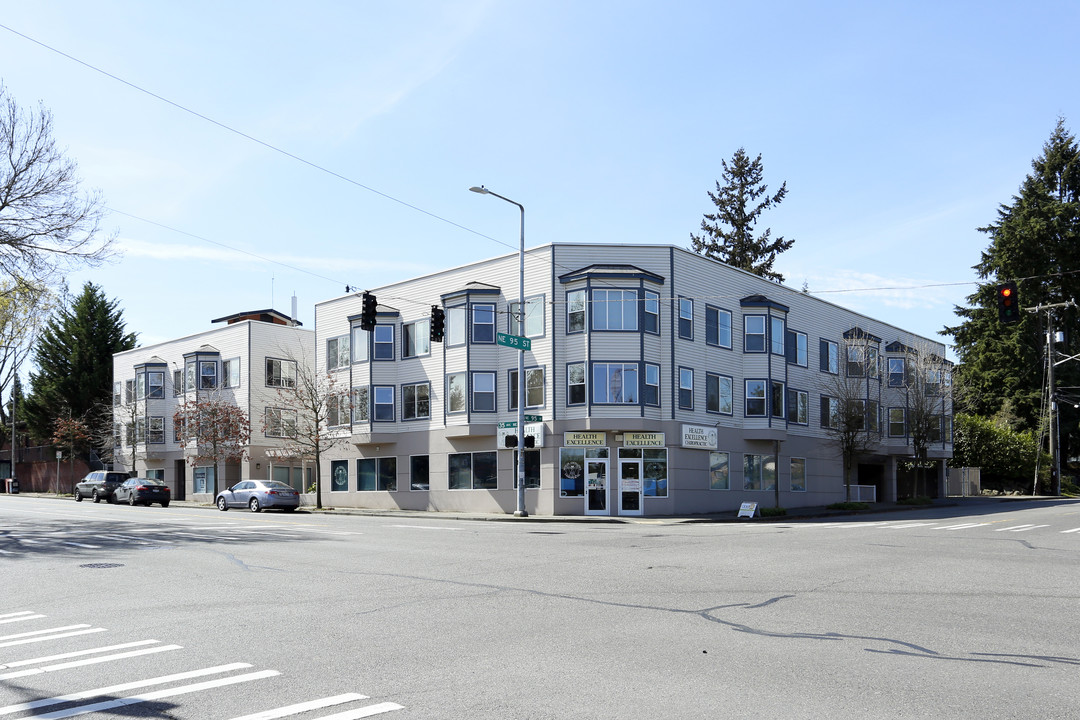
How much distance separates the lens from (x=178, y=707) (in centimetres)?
666

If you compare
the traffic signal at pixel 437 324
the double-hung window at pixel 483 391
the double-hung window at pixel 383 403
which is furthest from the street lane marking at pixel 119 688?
the double-hung window at pixel 383 403

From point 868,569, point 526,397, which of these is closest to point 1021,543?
point 868,569

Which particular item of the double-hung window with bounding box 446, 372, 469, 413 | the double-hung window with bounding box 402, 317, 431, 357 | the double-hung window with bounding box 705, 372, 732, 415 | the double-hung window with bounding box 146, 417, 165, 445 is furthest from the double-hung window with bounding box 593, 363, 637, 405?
the double-hung window with bounding box 146, 417, 165, 445

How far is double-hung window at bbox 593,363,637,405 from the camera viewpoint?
123 ft

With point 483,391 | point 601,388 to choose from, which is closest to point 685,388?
point 601,388

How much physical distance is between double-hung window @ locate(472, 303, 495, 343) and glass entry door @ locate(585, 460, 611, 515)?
7391mm

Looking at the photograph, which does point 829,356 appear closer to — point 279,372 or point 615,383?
point 615,383

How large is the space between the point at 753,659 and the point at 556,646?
5.96ft

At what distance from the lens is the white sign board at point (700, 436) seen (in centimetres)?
3850

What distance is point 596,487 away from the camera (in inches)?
1478

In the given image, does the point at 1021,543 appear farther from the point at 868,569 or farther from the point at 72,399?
the point at 72,399

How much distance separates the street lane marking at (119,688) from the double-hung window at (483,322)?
33.0m

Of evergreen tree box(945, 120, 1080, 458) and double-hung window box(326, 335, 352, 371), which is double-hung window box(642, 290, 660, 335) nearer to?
double-hung window box(326, 335, 352, 371)

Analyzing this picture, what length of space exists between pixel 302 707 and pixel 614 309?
32.1 m
